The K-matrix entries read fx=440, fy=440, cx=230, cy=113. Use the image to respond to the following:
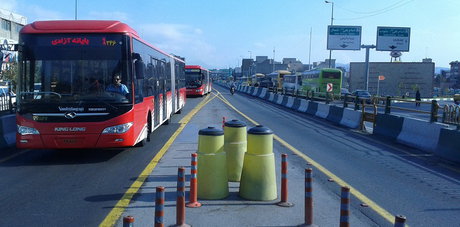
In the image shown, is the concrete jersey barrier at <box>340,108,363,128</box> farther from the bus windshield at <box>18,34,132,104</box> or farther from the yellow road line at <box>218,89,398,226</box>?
the bus windshield at <box>18,34,132,104</box>

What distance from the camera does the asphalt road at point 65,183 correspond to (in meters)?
5.84

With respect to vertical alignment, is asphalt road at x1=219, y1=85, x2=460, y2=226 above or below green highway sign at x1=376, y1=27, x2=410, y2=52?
below

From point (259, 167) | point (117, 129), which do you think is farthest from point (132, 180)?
point (259, 167)

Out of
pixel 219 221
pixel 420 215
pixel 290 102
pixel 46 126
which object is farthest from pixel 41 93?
pixel 290 102

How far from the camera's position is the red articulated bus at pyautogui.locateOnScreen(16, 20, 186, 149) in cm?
908

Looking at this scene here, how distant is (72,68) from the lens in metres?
9.29

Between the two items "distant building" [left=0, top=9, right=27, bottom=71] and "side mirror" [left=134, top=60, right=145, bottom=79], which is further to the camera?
"distant building" [left=0, top=9, right=27, bottom=71]

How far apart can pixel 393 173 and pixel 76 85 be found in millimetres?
6835

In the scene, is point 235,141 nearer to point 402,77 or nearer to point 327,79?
point 327,79

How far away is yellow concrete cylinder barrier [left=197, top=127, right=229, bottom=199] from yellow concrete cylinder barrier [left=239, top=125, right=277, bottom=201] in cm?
40

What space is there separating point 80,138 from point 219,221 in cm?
470

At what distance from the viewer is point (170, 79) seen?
711 inches

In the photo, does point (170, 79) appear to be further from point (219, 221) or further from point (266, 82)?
A: point (266, 82)

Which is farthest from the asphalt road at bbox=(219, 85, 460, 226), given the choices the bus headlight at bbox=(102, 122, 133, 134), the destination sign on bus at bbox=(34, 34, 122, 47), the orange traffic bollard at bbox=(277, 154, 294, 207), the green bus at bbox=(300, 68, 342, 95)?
the green bus at bbox=(300, 68, 342, 95)
